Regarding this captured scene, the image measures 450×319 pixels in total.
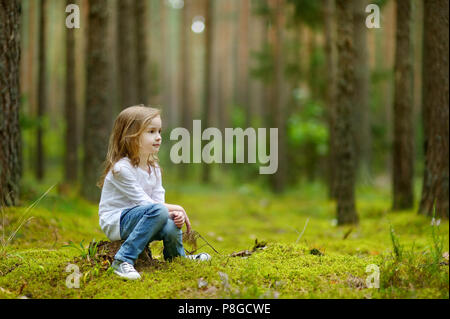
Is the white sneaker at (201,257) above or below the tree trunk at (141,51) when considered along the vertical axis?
below

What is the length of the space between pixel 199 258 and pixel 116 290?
829mm

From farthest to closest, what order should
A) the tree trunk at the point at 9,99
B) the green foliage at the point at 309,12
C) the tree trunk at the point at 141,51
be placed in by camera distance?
1. the green foliage at the point at 309,12
2. the tree trunk at the point at 141,51
3. the tree trunk at the point at 9,99

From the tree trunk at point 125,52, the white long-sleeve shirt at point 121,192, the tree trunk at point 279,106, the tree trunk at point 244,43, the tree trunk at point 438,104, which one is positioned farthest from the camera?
the tree trunk at point 244,43

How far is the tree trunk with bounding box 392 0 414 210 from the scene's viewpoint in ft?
27.4

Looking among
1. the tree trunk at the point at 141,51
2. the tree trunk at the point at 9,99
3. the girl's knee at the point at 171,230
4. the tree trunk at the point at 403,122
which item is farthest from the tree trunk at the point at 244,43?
the girl's knee at the point at 171,230

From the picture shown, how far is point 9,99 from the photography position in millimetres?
5449

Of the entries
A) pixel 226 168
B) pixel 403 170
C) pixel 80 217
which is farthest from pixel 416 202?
pixel 226 168

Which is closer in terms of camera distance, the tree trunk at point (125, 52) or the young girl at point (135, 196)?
the young girl at point (135, 196)

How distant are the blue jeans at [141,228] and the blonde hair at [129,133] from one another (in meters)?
0.40

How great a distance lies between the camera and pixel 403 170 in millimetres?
8422

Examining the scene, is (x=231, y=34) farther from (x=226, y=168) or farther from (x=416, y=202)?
(x=416, y=202)

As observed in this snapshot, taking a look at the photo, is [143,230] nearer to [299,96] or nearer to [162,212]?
[162,212]

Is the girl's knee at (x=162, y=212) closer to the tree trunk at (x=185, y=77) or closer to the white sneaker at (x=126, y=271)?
the white sneaker at (x=126, y=271)

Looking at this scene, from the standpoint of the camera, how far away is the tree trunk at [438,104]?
6.49 meters
